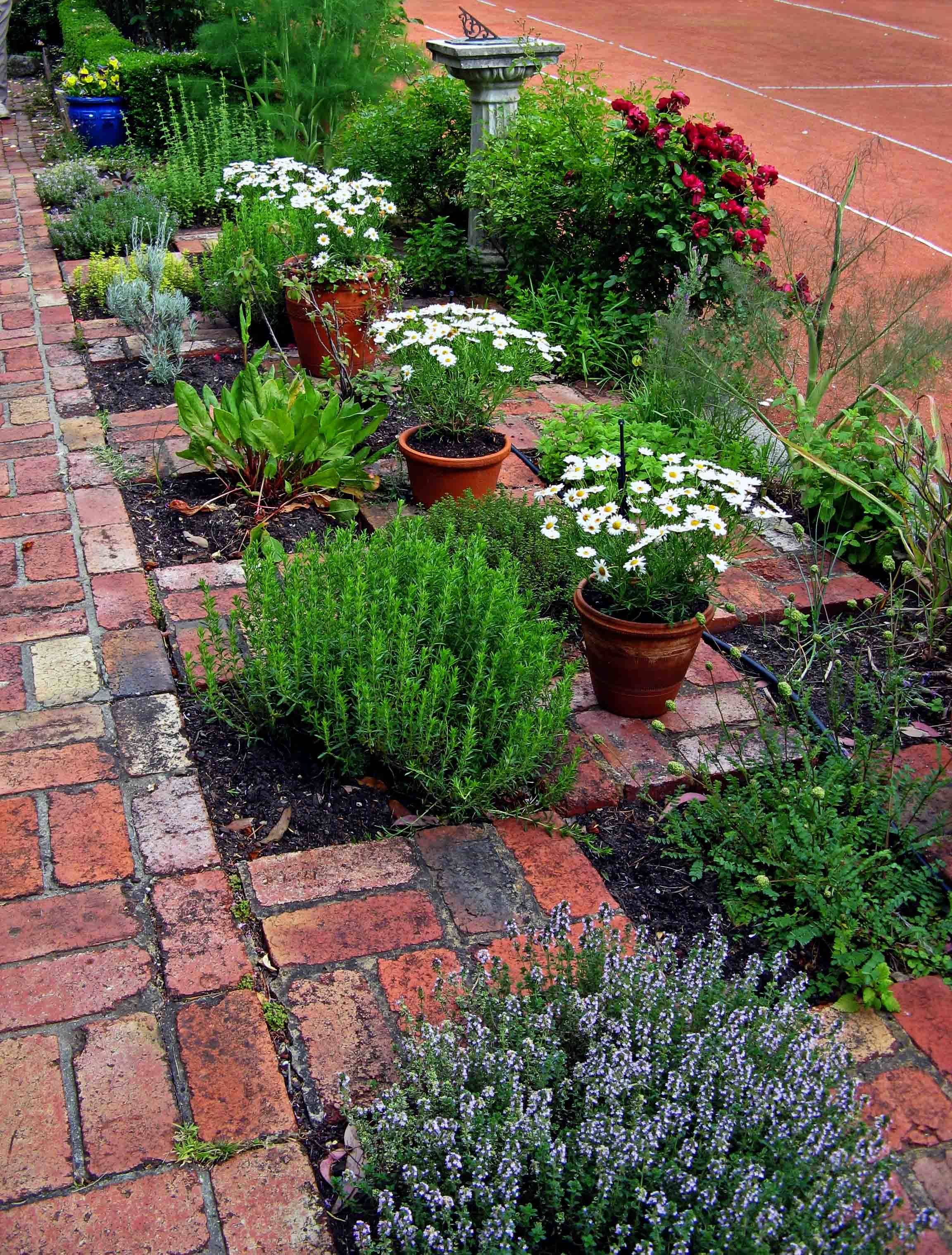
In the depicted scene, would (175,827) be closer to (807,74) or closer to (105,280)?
(105,280)

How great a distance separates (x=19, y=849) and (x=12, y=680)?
2.42 ft

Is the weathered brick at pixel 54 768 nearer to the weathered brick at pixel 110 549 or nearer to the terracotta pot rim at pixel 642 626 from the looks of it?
the weathered brick at pixel 110 549

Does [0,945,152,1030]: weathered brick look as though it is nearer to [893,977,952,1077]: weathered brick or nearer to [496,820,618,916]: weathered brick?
[496,820,618,916]: weathered brick

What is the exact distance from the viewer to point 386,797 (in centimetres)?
286

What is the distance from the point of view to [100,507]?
13.5 feet

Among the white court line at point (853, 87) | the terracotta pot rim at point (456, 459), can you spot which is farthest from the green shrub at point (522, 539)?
the white court line at point (853, 87)

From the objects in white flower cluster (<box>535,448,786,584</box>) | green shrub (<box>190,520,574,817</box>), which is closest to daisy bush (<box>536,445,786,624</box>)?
white flower cluster (<box>535,448,786,584</box>)

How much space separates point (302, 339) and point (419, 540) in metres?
2.48

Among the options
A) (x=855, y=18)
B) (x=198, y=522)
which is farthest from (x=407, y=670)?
(x=855, y=18)

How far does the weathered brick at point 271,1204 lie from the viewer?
184 cm

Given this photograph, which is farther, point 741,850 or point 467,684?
point 467,684

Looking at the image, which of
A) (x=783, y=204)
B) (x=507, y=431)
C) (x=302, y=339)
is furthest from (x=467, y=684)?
(x=783, y=204)

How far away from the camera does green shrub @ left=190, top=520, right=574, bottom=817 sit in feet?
8.78

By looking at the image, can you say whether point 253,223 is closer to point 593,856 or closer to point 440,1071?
point 593,856
